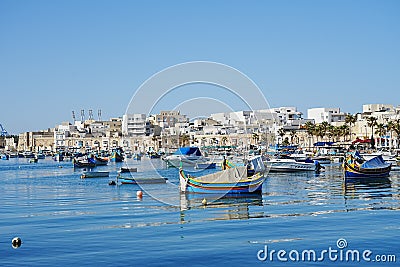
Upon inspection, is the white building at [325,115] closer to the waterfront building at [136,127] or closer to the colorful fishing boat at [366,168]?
the waterfront building at [136,127]

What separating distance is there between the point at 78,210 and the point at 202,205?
6.47 metres

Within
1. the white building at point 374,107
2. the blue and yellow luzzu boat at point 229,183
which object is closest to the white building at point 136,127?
the white building at point 374,107

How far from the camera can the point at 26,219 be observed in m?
28.2

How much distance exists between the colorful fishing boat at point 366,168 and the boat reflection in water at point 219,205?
45.5 feet

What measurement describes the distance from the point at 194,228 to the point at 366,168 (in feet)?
92.8

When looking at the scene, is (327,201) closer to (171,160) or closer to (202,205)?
(202,205)

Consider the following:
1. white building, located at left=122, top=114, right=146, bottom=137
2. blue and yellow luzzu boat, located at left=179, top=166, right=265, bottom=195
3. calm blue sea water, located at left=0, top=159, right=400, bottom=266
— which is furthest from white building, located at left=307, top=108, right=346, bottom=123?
blue and yellow luzzu boat, located at left=179, top=166, right=265, bottom=195

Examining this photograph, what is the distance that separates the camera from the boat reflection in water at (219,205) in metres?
28.2

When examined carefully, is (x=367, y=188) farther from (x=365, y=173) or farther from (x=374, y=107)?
(x=374, y=107)

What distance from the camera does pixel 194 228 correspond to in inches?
978

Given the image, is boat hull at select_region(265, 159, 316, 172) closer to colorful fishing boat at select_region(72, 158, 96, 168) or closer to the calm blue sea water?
the calm blue sea water

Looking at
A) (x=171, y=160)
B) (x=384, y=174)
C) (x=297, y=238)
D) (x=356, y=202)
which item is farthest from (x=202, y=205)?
(x=171, y=160)

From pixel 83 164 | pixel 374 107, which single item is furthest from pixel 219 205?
pixel 374 107

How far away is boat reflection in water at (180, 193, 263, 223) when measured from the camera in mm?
28250
